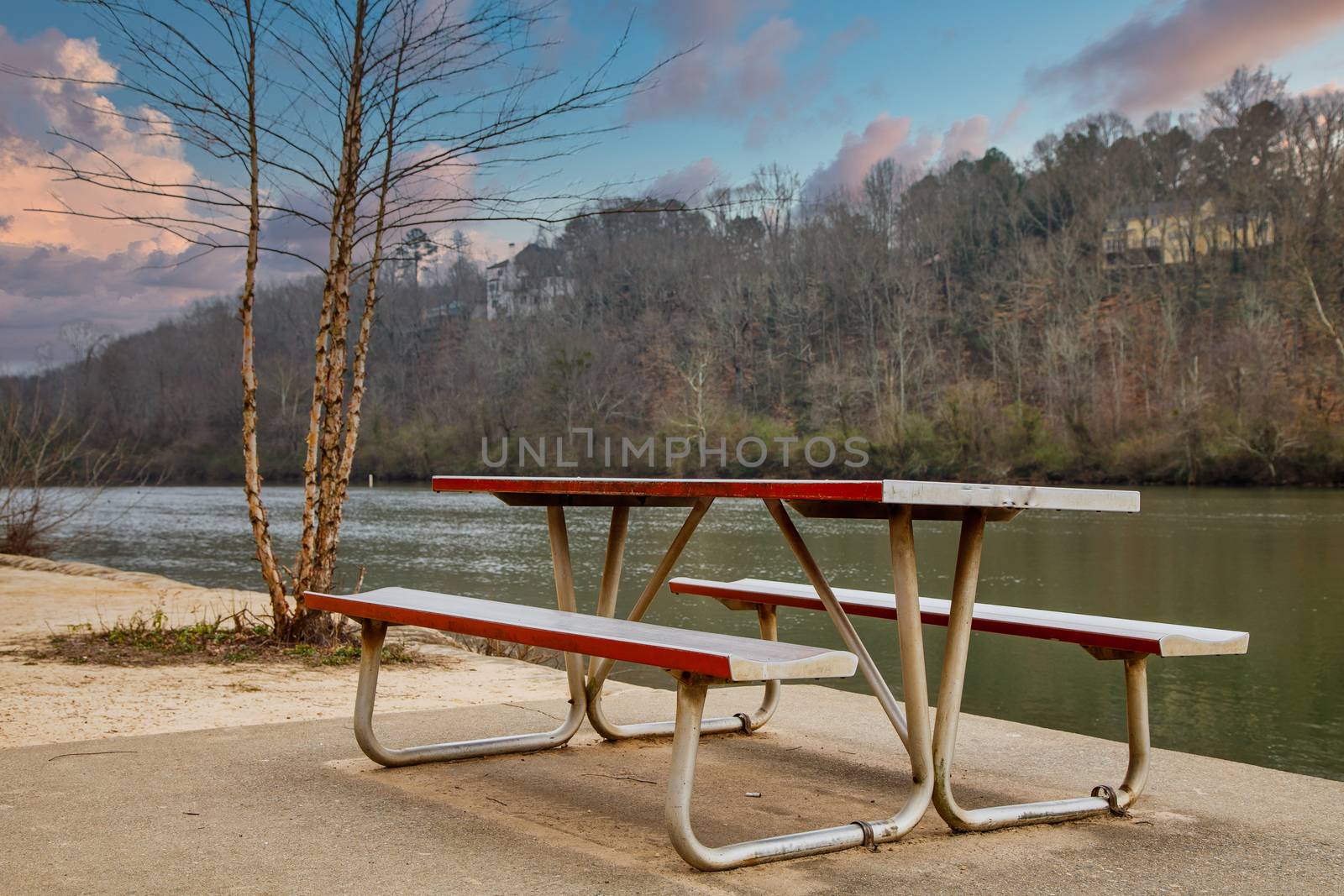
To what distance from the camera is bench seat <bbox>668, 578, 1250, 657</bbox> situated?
2.97 meters

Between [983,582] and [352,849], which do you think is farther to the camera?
[983,582]

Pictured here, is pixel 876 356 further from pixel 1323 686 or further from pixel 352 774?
pixel 352 774

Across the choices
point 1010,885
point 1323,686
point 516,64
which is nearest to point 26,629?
A: point 516,64

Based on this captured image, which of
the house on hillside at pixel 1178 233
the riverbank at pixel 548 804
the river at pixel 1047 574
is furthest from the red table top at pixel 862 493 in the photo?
the house on hillside at pixel 1178 233

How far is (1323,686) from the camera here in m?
8.66

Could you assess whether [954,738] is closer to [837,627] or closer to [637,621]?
[837,627]

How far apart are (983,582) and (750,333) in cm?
5396

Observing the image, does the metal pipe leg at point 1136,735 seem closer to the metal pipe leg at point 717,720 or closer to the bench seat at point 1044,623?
the bench seat at point 1044,623

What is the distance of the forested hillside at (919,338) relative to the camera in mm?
44906

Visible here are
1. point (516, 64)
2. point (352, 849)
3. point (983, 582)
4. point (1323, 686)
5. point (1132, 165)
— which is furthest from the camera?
point (1132, 165)

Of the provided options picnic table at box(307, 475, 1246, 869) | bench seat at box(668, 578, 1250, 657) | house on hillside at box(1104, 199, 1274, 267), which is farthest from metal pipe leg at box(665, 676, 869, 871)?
house on hillside at box(1104, 199, 1274, 267)

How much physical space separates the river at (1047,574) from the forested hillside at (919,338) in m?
11.1

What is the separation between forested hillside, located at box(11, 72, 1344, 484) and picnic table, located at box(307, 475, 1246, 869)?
3850 centimetres

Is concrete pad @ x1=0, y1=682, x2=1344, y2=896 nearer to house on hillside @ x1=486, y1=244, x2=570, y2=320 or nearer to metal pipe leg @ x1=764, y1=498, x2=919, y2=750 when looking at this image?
metal pipe leg @ x1=764, y1=498, x2=919, y2=750
